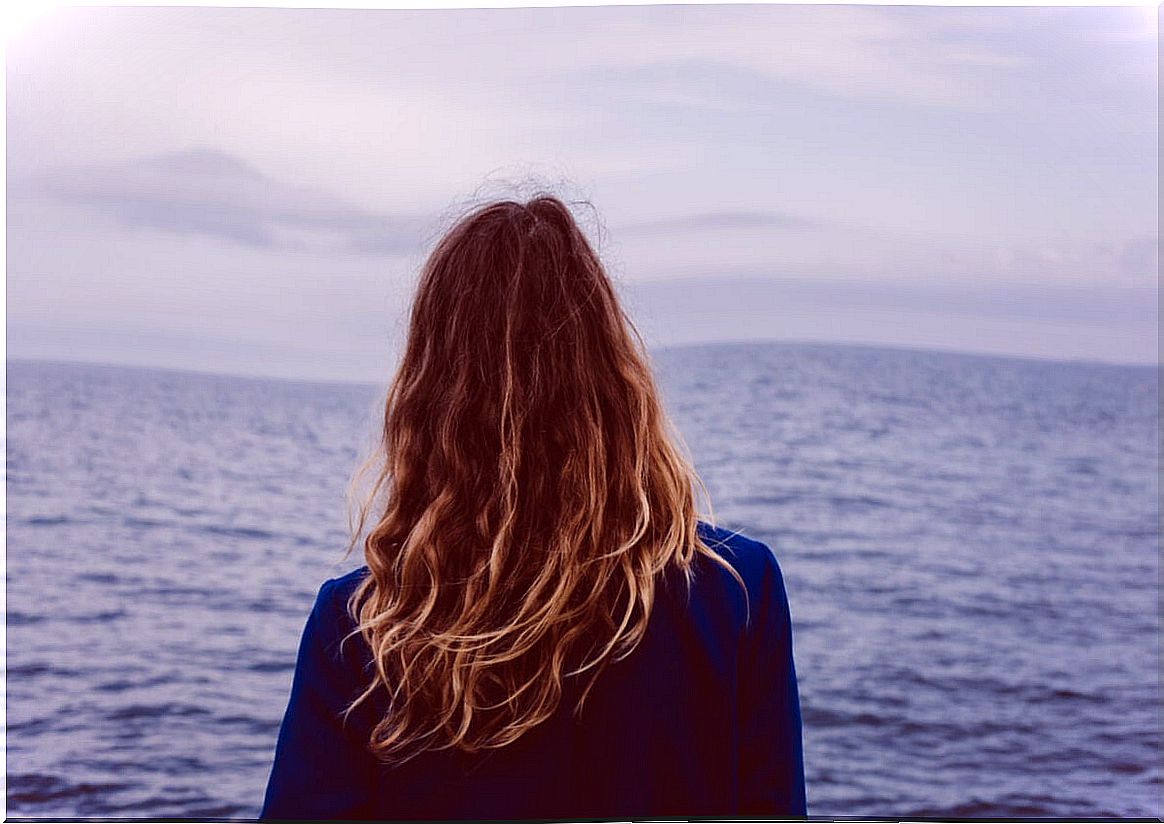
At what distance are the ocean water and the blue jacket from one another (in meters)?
0.19

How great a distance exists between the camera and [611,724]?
113 cm

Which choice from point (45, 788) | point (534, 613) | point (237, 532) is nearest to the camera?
point (534, 613)

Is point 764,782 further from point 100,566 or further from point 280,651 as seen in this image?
point 100,566

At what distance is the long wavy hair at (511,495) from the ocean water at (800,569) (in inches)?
7.3

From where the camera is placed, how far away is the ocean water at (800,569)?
845cm

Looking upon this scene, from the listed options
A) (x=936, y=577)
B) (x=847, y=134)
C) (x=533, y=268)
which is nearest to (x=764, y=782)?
(x=533, y=268)

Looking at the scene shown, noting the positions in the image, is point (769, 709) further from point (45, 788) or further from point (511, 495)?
point (45, 788)

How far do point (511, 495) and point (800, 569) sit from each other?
14.3 metres

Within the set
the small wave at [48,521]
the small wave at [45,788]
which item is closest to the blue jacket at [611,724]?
the small wave at [45,788]

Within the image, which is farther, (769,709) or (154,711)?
(154,711)

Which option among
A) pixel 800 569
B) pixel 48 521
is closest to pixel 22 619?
pixel 48 521

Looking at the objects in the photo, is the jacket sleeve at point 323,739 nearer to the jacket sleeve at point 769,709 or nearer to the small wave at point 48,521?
the jacket sleeve at point 769,709

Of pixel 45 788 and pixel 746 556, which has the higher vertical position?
pixel 746 556

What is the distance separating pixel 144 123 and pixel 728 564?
8.95 meters
